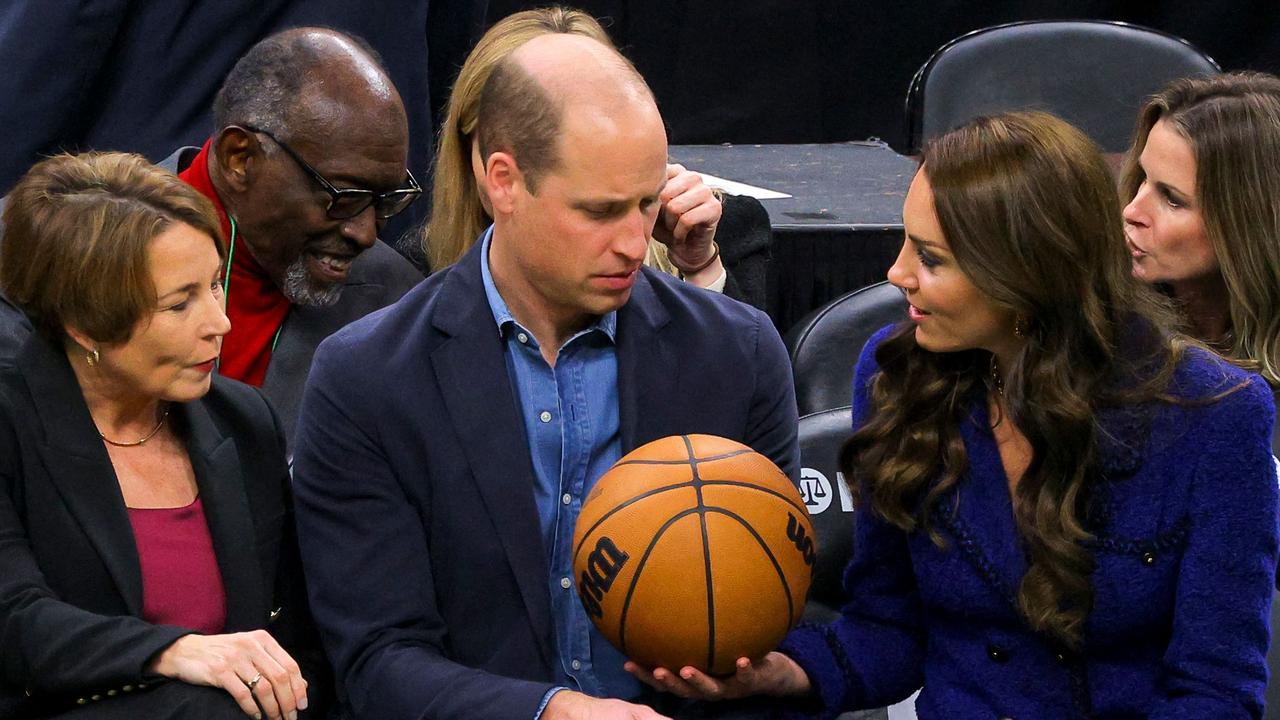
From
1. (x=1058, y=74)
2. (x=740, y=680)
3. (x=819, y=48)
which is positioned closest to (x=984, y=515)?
(x=740, y=680)

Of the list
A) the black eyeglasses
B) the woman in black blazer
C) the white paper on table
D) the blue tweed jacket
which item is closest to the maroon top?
the woman in black blazer

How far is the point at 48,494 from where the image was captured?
2398 mm

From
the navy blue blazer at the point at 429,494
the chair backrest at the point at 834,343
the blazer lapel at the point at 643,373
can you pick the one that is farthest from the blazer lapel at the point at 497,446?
the chair backrest at the point at 834,343

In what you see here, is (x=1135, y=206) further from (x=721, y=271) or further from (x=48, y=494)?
(x=48, y=494)

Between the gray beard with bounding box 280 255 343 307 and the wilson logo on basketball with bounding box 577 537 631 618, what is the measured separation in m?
1.23

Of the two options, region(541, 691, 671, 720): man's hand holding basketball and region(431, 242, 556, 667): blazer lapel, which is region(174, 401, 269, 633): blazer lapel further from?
region(541, 691, 671, 720): man's hand holding basketball

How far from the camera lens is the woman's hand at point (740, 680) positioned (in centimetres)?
221

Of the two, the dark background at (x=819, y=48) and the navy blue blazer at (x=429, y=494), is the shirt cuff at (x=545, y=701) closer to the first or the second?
the navy blue blazer at (x=429, y=494)

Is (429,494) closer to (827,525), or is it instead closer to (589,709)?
(589,709)

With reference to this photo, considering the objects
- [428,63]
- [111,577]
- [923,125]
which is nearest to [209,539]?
[111,577]

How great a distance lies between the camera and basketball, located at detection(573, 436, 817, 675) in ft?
7.05

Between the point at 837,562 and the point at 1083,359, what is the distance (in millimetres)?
869

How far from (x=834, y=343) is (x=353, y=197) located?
1160mm

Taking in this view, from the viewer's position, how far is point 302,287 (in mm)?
3203
